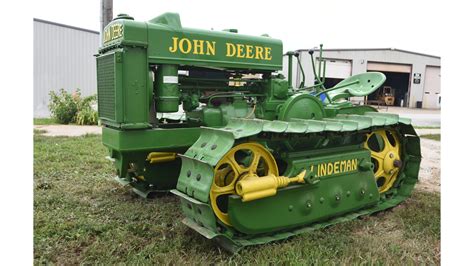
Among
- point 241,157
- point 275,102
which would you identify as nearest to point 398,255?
point 241,157

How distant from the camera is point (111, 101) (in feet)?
12.7

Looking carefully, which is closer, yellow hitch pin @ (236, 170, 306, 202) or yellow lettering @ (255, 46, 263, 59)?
yellow hitch pin @ (236, 170, 306, 202)

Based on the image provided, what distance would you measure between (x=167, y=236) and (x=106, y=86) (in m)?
1.60

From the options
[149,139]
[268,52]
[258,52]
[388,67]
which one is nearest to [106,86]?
[149,139]

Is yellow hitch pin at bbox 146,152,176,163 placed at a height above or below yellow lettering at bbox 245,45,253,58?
below

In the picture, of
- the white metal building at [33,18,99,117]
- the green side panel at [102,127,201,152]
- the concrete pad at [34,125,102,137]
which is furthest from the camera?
the white metal building at [33,18,99,117]

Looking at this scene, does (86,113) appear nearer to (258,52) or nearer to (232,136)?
(258,52)

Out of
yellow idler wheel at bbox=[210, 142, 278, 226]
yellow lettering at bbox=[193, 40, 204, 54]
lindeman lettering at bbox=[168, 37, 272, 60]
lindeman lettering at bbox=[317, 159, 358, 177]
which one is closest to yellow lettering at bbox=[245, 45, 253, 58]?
lindeman lettering at bbox=[168, 37, 272, 60]

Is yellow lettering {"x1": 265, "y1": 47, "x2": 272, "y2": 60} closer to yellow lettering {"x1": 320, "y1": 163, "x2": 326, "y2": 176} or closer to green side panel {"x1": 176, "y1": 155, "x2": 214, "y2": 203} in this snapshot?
yellow lettering {"x1": 320, "y1": 163, "x2": 326, "y2": 176}

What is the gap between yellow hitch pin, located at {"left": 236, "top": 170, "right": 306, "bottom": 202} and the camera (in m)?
3.39

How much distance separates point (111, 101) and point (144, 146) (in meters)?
0.55

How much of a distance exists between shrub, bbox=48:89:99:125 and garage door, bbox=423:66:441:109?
28.6m

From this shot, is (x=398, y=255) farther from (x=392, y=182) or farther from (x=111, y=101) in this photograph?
(x=111, y=101)

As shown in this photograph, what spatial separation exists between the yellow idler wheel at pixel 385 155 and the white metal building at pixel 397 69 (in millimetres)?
22833
